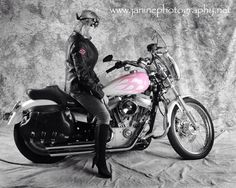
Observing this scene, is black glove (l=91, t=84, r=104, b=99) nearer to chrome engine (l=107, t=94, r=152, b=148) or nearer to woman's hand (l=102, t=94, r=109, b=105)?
woman's hand (l=102, t=94, r=109, b=105)

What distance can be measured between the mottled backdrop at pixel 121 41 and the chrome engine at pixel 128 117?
6.50 feet

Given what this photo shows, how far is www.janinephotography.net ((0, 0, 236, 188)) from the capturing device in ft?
11.3

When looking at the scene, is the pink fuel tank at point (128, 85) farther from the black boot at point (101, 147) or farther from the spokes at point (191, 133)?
the spokes at point (191, 133)

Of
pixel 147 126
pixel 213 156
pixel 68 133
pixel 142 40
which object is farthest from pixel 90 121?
pixel 142 40

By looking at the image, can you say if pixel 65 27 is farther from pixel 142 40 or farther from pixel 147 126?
pixel 147 126

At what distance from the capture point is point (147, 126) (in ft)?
12.0

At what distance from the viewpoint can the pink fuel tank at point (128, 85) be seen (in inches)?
138

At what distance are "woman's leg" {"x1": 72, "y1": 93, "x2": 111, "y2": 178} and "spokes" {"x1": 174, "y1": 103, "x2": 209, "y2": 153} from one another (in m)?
0.76

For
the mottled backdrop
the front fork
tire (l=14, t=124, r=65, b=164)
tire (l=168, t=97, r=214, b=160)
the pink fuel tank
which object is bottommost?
tire (l=14, t=124, r=65, b=164)

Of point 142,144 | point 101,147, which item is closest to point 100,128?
point 101,147

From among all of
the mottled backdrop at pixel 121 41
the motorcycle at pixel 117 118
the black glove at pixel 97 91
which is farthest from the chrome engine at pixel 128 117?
the mottled backdrop at pixel 121 41

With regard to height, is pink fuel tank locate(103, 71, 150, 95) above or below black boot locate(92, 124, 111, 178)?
above

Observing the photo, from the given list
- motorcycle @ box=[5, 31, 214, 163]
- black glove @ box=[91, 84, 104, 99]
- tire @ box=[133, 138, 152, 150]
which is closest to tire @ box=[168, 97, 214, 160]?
motorcycle @ box=[5, 31, 214, 163]

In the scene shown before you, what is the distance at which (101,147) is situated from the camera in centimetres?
334
